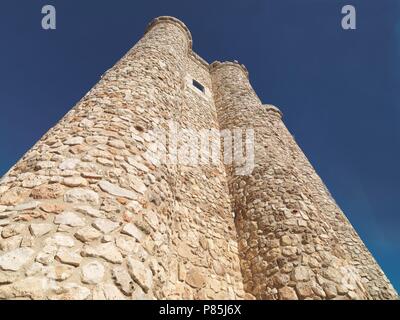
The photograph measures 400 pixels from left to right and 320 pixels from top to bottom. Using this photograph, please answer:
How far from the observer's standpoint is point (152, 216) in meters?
3.29

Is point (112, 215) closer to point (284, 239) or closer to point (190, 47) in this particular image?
point (284, 239)

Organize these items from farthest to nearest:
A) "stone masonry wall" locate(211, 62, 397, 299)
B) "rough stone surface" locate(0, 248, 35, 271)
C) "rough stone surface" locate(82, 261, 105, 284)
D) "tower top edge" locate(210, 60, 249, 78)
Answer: "tower top edge" locate(210, 60, 249, 78) → "stone masonry wall" locate(211, 62, 397, 299) → "rough stone surface" locate(82, 261, 105, 284) → "rough stone surface" locate(0, 248, 35, 271)

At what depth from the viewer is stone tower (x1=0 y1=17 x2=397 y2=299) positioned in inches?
91.6

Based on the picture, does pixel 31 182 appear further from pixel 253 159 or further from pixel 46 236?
pixel 253 159

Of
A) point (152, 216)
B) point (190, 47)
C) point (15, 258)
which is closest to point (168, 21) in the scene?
point (190, 47)

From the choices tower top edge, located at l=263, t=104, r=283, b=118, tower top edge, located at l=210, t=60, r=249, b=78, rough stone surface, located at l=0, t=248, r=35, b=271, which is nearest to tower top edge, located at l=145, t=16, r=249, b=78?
tower top edge, located at l=210, t=60, r=249, b=78

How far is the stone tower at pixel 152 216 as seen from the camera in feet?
7.63

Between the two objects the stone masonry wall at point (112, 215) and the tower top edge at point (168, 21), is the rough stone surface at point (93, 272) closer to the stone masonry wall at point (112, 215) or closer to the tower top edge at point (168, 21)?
the stone masonry wall at point (112, 215)

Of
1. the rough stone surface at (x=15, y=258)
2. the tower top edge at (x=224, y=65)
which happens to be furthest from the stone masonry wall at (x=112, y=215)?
the tower top edge at (x=224, y=65)

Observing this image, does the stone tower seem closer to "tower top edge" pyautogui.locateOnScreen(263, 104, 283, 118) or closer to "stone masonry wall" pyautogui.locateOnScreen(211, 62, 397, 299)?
"stone masonry wall" pyautogui.locateOnScreen(211, 62, 397, 299)

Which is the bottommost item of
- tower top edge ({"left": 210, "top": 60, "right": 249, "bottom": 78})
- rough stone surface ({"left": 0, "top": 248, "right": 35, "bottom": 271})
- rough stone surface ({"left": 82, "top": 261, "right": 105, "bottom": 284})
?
rough stone surface ({"left": 82, "top": 261, "right": 105, "bottom": 284})

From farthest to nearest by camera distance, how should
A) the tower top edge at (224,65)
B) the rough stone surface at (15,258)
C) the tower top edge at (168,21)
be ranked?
the tower top edge at (224,65) → the tower top edge at (168,21) → the rough stone surface at (15,258)

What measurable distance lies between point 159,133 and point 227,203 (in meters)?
2.91
